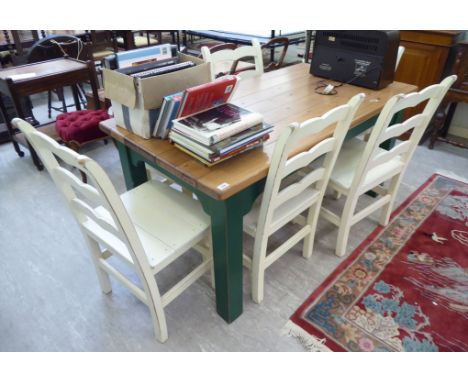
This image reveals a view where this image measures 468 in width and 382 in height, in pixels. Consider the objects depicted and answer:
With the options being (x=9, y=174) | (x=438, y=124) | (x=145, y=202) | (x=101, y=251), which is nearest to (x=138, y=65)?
(x=145, y=202)

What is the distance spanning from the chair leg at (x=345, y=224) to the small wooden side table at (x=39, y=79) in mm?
2204

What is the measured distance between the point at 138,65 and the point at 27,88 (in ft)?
4.84

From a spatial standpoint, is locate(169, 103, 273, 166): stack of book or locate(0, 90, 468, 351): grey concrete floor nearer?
locate(169, 103, 273, 166): stack of book

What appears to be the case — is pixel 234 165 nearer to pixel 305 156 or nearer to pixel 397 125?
pixel 305 156

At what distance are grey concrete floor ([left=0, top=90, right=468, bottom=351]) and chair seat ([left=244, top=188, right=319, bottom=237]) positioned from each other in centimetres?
40

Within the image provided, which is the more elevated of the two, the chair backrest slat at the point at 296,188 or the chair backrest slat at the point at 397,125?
the chair backrest slat at the point at 397,125

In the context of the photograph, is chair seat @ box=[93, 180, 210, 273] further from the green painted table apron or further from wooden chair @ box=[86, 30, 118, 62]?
wooden chair @ box=[86, 30, 118, 62]

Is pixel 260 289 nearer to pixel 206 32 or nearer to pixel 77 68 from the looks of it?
pixel 77 68

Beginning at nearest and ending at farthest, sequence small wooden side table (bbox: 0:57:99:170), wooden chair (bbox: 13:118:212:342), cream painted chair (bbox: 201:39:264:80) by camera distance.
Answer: wooden chair (bbox: 13:118:212:342), cream painted chair (bbox: 201:39:264:80), small wooden side table (bbox: 0:57:99:170)

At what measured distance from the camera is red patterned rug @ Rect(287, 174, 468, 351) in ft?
4.91

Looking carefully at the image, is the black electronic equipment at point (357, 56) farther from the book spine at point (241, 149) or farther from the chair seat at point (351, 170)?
the book spine at point (241, 149)

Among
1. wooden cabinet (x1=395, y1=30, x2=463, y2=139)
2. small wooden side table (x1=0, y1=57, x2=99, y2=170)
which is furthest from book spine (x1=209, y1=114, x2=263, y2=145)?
wooden cabinet (x1=395, y1=30, x2=463, y2=139)

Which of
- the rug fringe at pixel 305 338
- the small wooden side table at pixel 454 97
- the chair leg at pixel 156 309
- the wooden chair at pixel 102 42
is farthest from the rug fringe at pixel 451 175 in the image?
the wooden chair at pixel 102 42

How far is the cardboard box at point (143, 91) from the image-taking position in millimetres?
1254
